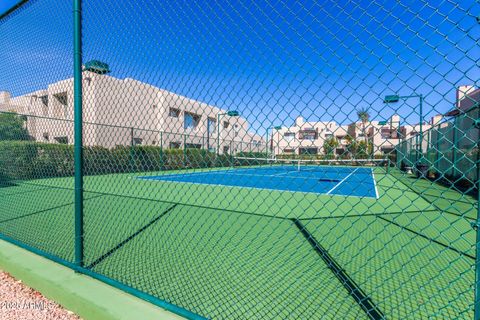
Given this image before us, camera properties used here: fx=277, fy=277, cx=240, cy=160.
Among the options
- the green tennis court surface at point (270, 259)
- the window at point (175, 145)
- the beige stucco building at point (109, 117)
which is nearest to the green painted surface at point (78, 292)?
the green tennis court surface at point (270, 259)

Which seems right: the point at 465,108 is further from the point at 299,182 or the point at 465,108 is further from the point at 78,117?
the point at 299,182

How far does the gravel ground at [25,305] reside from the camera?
195 centimetres

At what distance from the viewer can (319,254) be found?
2.94m

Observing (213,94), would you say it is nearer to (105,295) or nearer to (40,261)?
(105,295)

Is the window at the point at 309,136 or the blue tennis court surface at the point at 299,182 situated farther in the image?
the blue tennis court surface at the point at 299,182

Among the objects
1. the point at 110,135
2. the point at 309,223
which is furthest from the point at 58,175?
the point at 309,223

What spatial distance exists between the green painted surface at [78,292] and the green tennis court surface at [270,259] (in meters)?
0.16

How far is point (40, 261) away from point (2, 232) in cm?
136

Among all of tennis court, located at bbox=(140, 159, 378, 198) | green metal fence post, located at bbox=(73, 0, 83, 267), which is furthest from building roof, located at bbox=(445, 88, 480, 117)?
tennis court, located at bbox=(140, 159, 378, 198)

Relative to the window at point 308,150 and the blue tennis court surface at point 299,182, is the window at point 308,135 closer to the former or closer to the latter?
the window at point 308,150

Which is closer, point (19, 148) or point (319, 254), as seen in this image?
point (319, 254)

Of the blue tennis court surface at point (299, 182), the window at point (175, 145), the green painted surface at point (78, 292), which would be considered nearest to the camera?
the green painted surface at point (78, 292)

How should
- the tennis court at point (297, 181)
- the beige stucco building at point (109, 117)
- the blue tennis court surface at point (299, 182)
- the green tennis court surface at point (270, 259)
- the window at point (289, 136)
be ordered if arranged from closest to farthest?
the green tennis court surface at point (270, 259), the window at point (289, 136), the beige stucco building at point (109, 117), the tennis court at point (297, 181), the blue tennis court surface at point (299, 182)

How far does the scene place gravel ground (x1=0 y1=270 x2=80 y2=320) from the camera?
1.95 m
